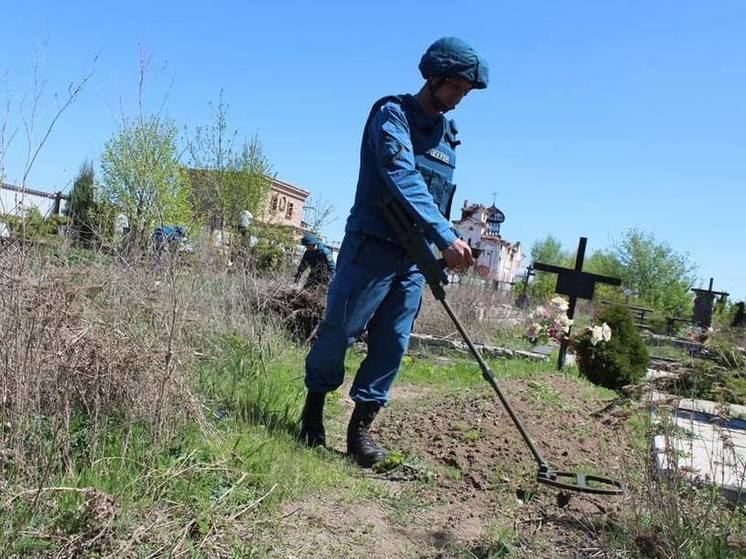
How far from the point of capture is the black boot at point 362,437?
Answer: 3.21 metres

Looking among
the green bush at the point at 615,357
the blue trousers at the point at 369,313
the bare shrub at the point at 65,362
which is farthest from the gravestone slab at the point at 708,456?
the green bush at the point at 615,357

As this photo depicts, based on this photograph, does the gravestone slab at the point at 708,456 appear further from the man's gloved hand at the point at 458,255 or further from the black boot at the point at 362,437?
the black boot at the point at 362,437

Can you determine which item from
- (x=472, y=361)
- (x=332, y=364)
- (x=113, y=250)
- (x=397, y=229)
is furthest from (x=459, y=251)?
(x=472, y=361)

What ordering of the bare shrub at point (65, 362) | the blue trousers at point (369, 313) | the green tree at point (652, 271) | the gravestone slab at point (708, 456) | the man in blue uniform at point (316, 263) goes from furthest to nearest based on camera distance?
1. the green tree at point (652, 271)
2. the man in blue uniform at point (316, 263)
3. the blue trousers at point (369, 313)
4. the gravestone slab at point (708, 456)
5. the bare shrub at point (65, 362)

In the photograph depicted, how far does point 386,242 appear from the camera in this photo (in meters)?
3.20

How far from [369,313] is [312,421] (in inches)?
23.1

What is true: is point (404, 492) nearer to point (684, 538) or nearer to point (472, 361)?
point (684, 538)

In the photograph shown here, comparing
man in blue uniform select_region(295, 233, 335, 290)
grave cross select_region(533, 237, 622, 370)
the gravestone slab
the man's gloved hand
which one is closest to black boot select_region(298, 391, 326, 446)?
the man's gloved hand

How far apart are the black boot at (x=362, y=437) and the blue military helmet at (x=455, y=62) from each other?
155 centimetres

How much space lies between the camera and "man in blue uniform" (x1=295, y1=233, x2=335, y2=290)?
8.93 metres

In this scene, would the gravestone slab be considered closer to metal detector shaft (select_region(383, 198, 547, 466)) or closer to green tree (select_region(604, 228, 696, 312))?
metal detector shaft (select_region(383, 198, 547, 466))

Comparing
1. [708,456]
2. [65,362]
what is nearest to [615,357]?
[708,456]

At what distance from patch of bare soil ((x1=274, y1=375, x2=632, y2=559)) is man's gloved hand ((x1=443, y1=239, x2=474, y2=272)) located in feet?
2.62

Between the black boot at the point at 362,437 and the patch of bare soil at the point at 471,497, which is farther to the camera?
the black boot at the point at 362,437
